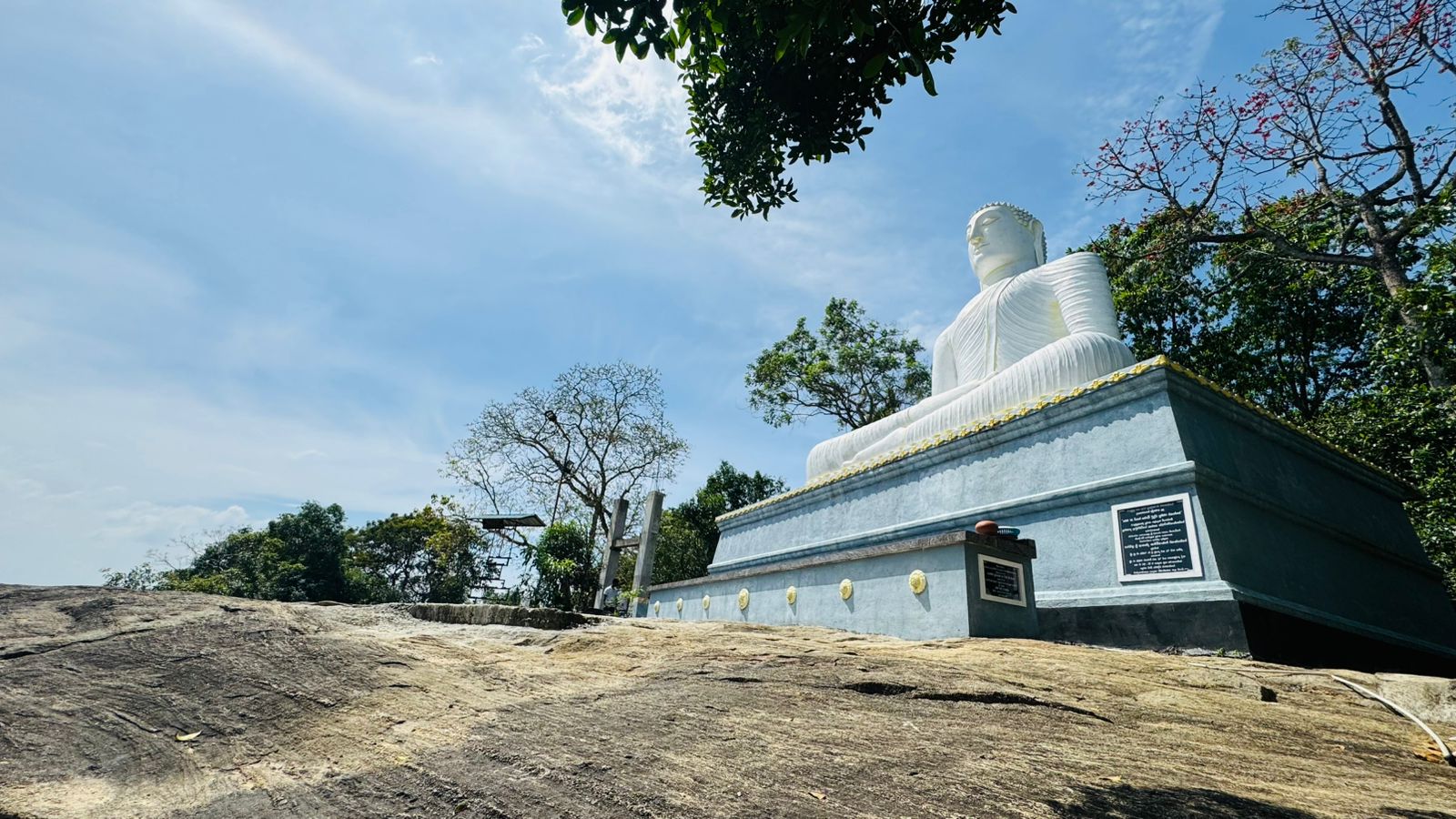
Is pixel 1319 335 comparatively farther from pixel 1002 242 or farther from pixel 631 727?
pixel 631 727

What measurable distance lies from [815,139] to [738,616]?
6722 millimetres

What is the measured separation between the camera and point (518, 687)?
371cm

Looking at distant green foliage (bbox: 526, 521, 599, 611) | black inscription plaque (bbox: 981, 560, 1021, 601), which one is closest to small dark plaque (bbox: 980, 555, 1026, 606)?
black inscription plaque (bbox: 981, 560, 1021, 601)

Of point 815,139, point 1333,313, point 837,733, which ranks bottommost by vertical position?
point 837,733

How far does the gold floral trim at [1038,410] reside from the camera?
7.08m

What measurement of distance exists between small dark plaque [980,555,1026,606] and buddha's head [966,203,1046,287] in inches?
272

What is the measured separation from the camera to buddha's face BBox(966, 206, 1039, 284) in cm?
1177

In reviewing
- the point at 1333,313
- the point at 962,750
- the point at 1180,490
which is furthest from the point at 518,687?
the point at 1333,313

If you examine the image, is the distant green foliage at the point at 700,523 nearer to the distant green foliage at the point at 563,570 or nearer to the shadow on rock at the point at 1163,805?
the distant green foliage at the point at 563,570

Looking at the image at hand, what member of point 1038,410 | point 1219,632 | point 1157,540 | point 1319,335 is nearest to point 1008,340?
point 1038,410

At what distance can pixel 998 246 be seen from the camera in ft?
A: 38.9

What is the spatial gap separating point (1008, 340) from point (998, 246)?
2.22m

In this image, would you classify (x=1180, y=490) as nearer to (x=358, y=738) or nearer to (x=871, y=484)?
(x=871, y=484)

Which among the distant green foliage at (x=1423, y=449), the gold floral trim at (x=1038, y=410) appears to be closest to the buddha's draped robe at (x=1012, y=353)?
the gold floral trim at (x=1038, y=410)
